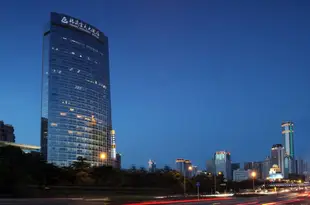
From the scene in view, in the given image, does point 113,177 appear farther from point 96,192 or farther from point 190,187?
point 190,187

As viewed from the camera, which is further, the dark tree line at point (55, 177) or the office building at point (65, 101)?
the office building at point (65, 101)

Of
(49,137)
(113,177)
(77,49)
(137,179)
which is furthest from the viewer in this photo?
(77,49)

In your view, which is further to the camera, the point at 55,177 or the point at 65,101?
the point at 65,101

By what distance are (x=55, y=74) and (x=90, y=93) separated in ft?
74.6

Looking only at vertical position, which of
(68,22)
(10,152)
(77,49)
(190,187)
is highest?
(68,22)

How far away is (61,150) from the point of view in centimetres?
17775

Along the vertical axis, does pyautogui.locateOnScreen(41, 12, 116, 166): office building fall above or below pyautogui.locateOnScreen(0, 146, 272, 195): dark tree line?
above

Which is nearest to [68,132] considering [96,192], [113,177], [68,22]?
[68,22]

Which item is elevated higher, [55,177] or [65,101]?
[65,101]

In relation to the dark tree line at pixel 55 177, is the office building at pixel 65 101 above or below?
above

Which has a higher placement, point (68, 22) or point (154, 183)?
point (68, 22)

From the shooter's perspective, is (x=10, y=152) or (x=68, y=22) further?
(x=68, y=22)

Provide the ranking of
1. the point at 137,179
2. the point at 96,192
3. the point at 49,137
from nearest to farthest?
the point at 96,192, the point at 137,179, the point at 49,137

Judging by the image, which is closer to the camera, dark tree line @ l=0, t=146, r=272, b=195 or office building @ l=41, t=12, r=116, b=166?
dark tree line @ l=0, t=146, r=272, b=195
